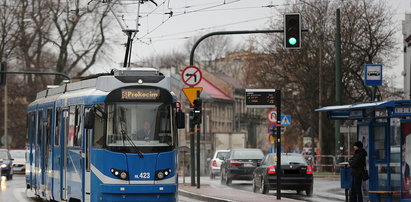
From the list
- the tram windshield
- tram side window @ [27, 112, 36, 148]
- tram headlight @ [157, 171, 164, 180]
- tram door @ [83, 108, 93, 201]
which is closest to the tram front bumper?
tram headlight @ [157, 171, 164, 180]

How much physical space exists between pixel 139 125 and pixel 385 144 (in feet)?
17.6

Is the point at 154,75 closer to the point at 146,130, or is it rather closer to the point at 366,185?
the point at 146,130

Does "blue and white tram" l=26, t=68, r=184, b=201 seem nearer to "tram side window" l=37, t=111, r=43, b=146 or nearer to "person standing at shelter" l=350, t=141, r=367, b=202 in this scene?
"person standing at shelter" l=350, t=141, r=367, b=202

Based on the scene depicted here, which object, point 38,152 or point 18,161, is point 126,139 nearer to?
point 38,152

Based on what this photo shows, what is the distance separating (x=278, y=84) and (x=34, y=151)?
1330 inches

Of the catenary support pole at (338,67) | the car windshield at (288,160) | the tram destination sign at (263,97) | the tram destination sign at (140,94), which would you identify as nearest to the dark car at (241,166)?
the catenary support pole at (338,67)

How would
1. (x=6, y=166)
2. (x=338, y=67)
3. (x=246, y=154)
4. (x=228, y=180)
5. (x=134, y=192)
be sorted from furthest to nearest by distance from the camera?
(x=6, y=166) < (x=338, y=67) < (x=246, y=154) < (x=228, y=180) < (x=134, y=192)

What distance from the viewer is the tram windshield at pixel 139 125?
20266 millimetres

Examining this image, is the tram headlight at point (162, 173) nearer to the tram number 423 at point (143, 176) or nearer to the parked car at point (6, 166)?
the tram number 423 at point (143, 176)

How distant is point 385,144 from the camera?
2152 centimetres

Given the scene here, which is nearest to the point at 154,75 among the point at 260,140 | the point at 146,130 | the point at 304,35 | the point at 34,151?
the point at 146,130

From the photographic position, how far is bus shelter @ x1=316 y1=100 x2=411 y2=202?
802 inches

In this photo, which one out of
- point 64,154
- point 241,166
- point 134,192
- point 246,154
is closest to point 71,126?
point 64,154

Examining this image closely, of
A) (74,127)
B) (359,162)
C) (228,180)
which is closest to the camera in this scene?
(74,127)
